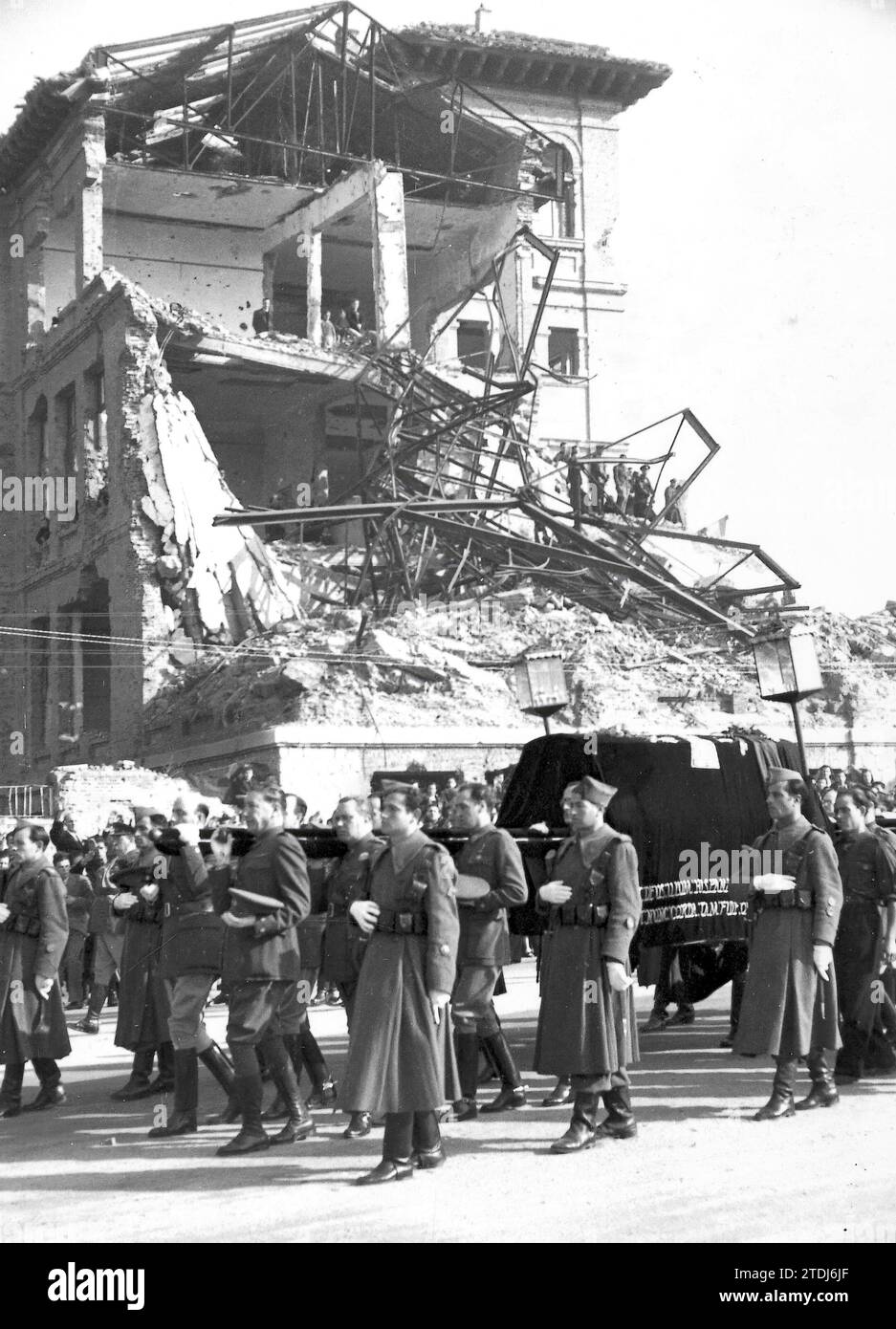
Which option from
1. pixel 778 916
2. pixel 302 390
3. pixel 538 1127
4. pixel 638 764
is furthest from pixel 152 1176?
pixel 302 390

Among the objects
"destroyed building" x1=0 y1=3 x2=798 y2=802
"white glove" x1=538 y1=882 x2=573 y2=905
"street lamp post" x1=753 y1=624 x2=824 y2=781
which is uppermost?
"destroyed building" x1=0 y1=3 x2=798 y2=802

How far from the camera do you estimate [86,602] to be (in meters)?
36.3

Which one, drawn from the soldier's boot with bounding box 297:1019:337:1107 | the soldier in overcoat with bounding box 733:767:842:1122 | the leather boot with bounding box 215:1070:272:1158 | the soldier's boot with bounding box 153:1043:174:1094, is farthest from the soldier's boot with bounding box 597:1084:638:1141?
the soldier's boot with bounding box 153:1043:174:1094

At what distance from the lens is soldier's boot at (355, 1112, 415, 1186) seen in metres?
7.93

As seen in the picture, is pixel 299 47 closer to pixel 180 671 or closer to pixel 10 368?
pixel 10 368

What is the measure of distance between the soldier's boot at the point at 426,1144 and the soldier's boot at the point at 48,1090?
3563mm

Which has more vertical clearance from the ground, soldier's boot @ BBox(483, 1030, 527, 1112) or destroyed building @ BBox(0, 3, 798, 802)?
destroyed building @ BBox(0, 3, 798, 802)

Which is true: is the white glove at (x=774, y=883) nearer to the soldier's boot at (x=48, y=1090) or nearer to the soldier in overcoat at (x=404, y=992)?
the soldier in overcoat at (x=404, y=992)

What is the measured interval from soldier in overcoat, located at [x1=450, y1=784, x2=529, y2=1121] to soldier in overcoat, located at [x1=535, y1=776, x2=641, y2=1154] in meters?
0.72

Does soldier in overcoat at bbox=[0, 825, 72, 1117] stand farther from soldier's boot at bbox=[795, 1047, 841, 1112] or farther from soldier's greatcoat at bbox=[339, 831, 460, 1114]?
soldier's boot at bbox=[795, 1047, 841, 1112]

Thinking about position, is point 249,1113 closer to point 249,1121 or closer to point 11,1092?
point 249,1121

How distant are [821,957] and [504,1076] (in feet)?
6.83

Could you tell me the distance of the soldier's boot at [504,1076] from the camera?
9.94m

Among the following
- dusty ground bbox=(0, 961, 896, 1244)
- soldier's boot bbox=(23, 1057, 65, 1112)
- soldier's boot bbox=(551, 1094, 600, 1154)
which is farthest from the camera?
soldier's boot bbox=(23, 1057, 65, 1112)
